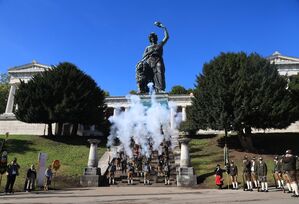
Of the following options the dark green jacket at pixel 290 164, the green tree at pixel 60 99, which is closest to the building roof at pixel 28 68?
the green tree at pixel 60 99

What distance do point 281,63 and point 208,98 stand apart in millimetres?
62595

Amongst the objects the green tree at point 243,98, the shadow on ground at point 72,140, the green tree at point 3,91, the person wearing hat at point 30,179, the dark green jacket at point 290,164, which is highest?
the green tree at point 3,91

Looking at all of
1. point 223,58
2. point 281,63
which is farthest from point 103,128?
point 281,63

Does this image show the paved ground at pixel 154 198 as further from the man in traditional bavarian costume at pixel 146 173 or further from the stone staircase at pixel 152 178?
the stone staircase at pixel 152 178

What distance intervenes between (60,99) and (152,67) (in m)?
17.1

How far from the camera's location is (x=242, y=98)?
3934cm

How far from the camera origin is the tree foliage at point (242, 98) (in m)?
38.6

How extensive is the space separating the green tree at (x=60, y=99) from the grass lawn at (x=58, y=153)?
331 cm

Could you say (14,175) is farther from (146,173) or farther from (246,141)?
(246,141)

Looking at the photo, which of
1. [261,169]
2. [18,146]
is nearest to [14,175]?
[261,169]

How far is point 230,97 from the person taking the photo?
40250 mm

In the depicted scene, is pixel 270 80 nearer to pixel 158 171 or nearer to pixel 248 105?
pixel 248 105

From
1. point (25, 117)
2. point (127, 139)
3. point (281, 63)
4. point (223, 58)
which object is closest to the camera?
point (127, 139)

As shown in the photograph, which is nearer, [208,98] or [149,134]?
[149,134]
